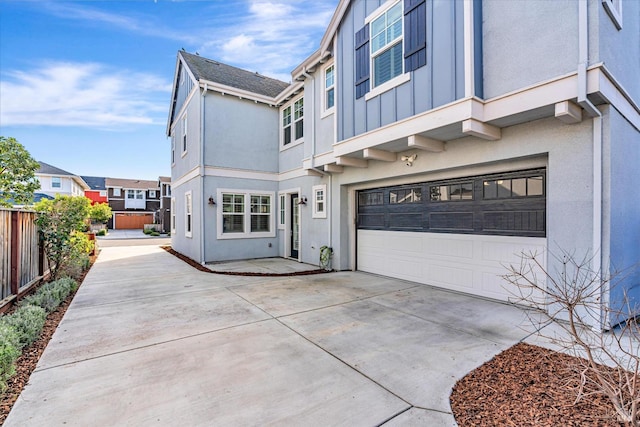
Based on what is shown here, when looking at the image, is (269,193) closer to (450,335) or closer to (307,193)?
(307,193)

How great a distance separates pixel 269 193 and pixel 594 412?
33.2ft

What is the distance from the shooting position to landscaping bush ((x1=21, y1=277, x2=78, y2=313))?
498 cm

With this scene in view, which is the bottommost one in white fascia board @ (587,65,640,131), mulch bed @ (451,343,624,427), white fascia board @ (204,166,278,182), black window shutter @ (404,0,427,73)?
mulch bed @ (451,343,624,427)

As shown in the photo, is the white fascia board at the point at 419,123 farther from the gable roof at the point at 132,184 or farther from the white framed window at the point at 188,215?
the gable roof at the point at 132,184

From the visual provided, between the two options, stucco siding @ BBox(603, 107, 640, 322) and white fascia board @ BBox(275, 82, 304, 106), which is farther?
white fascia board @ BBox(275, 82, 304, 106)

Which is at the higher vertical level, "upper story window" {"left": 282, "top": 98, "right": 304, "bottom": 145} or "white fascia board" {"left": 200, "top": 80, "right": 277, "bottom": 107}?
"white fascia board" {"left": 200, "top": 80, "right": 277, "bottom": 107}

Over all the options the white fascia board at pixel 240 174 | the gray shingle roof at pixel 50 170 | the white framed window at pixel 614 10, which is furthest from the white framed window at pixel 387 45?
the gray shingle roof at pixel 50 170

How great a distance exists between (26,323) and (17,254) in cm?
237

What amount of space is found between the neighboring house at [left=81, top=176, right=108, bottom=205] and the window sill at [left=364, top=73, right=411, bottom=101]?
4276cm

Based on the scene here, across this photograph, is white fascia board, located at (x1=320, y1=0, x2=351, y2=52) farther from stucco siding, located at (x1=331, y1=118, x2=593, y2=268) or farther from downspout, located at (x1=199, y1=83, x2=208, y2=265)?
downspout, located at (x1=199, y1=83, x2=208, y2=265)

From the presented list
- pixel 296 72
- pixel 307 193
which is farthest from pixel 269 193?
pixel 296 72

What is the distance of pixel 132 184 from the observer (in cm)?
3984

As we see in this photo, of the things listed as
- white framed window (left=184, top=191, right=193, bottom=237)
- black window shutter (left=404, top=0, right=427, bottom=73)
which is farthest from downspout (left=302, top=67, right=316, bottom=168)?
white framed window (left=184, top=191, right=193, bottom=237)

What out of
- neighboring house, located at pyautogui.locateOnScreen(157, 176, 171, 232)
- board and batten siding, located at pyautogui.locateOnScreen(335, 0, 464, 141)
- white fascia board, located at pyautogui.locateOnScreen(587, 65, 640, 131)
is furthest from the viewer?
neighboring house, located at pyautogui.locateOnScreen(157, 176, 171, 232)
